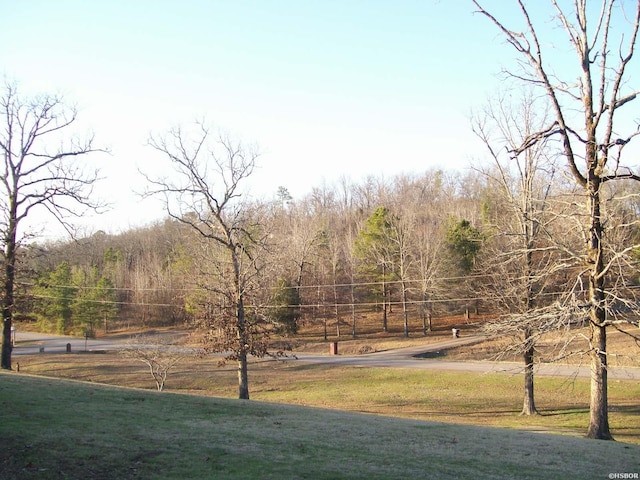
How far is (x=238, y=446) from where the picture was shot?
27.5 feet

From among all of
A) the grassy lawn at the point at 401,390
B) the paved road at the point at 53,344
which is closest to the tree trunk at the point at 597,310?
the grassy lawn at the point at 401,390

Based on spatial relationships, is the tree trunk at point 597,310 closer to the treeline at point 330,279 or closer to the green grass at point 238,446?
the green grass at point 238,446

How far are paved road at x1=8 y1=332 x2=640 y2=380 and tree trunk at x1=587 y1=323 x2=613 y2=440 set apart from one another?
9.38m

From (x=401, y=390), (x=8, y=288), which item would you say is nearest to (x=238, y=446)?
(x=8, y=288)

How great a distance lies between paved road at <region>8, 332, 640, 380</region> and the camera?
28798 mm

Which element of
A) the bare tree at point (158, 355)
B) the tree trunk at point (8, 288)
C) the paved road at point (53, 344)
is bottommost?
the paved road at point (53, 344)

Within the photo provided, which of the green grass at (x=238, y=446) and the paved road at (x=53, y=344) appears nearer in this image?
the green grass at (x=238, y=446)

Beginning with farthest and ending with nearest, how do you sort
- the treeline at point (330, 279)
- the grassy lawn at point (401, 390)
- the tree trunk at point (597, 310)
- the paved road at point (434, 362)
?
the treeline at point (330, 279)
the paved road at point (434, 362)
the grassy lawn at point (401, 390)
the tree trunk at point (597, 310)

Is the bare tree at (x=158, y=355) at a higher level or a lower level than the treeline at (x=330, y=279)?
lower

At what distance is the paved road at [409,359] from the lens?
2880 cm

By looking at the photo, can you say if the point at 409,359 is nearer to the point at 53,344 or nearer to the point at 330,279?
the point at 330,279

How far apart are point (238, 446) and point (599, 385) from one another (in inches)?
345

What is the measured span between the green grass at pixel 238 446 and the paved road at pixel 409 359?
509 inches

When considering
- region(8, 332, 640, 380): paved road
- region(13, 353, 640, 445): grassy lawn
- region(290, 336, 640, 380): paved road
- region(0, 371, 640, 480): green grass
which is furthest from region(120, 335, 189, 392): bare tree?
region(0, 371, 640, 480): green grass
